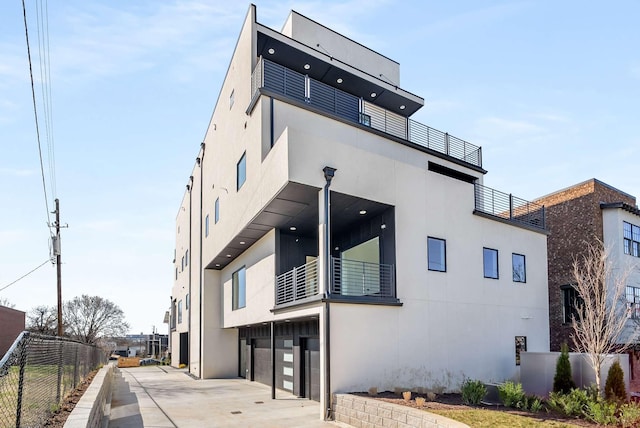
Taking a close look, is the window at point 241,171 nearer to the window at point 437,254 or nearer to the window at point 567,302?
the window at point 437,254

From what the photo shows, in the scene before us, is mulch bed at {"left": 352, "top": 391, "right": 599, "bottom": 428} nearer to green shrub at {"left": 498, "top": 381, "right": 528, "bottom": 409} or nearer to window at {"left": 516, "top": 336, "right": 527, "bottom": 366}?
green shrub at {"left": 498, "top": 381, "right": 528, "bottom": 409}

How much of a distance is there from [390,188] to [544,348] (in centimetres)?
1014

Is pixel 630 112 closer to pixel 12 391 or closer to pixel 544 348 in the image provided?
pixel 544 348

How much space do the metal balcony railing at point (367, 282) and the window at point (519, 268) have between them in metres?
6.46

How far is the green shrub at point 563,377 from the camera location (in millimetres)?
14648

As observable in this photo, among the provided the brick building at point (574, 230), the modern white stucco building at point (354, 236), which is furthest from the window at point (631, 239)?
the modern white stucco building at point (354, 236)

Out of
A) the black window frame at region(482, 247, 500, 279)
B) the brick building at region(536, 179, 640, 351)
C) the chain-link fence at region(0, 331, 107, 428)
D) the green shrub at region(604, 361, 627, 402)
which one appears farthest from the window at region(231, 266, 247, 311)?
the brick building at region(536, 179, 640, 351)

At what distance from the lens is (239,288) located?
2338cm

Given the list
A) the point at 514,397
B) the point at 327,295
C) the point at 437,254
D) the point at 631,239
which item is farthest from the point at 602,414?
the point at 631,239

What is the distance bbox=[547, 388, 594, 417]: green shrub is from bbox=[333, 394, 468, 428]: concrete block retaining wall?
3.42 m

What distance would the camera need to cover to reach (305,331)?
16.9m

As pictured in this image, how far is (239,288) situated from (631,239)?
18.9 metres

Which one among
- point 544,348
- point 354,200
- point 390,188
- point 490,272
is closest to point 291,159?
point 354,200

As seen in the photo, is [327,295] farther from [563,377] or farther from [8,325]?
[8,325]
